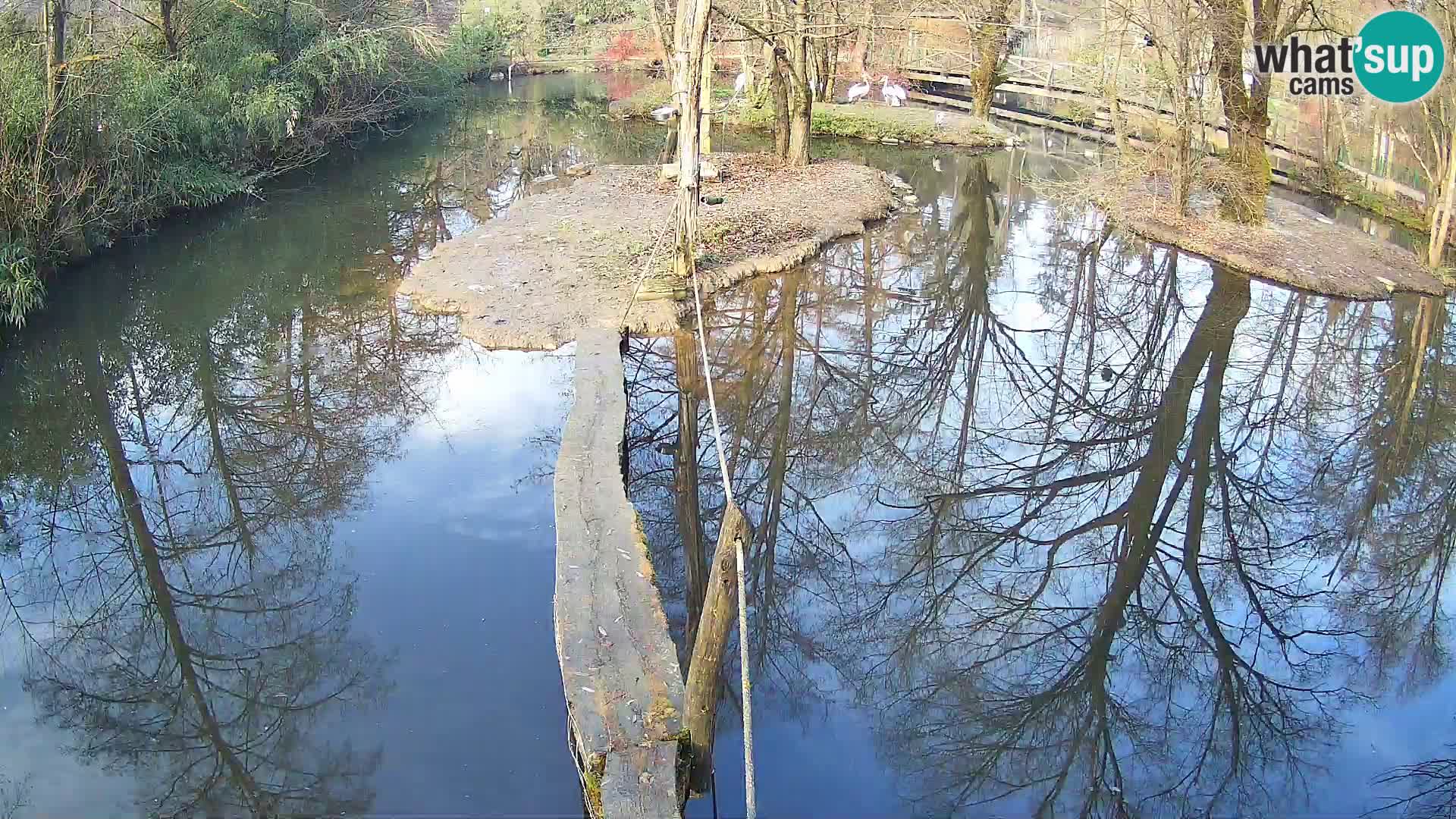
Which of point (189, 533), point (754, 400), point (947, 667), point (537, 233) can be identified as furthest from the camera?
point (537, 233)

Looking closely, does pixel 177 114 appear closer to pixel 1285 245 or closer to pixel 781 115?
pixel 781 115

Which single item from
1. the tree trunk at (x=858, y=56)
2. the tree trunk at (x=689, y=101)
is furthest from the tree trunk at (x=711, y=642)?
the tree trunk at (x=858, y=56)

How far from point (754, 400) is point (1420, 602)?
5259mm

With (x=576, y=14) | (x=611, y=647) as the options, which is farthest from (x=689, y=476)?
(x=576, y=14)

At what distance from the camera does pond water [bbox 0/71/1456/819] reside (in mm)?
5406

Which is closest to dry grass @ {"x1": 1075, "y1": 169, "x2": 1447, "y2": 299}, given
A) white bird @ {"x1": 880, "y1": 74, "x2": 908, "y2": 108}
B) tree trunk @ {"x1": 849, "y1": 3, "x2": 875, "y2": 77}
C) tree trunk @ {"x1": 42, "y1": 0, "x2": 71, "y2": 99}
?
white bird @ {"x1": 880, "y1": 74, "x2": 908, "y2": 108}

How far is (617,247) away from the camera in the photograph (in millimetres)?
13625

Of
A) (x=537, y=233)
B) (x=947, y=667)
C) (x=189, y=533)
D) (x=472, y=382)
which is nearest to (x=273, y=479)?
(x=189, y=533)

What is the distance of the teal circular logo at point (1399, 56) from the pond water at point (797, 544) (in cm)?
353

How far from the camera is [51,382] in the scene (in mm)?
10156

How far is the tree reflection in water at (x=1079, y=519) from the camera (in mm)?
5691

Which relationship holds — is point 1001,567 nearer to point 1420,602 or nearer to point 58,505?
point 1420,602

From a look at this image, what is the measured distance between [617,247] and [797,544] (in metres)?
7.15

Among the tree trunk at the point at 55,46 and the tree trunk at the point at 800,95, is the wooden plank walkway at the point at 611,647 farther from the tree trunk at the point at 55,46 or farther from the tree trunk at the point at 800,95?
the tree trunk at the point at 800,95
